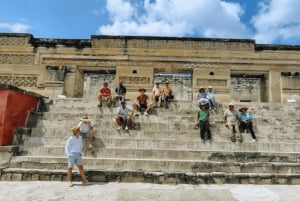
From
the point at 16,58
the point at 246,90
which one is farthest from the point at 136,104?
the point at 246,90

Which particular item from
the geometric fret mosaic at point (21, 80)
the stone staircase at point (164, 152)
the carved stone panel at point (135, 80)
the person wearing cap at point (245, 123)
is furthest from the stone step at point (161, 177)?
the geometric fret mosaic at point (21, 80)

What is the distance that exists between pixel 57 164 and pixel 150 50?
383 inches

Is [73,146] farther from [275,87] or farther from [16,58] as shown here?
[275,87]

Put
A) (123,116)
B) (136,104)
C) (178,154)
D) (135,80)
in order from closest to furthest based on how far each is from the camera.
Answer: (178,154) → (123,116) → (136,104) → (135,80)

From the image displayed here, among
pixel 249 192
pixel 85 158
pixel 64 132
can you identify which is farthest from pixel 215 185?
pixel 64 132

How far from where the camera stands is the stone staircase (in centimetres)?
584

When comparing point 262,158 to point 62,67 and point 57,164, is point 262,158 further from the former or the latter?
point 62,67

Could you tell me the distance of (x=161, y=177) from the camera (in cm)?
578

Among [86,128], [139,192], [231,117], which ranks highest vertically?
[231,117]

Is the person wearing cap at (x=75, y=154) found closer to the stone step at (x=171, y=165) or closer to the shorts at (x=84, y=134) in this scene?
the stone step at (x=171, y=165)

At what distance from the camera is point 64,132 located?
7859mm

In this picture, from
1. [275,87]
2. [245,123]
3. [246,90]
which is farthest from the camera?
[246,90]

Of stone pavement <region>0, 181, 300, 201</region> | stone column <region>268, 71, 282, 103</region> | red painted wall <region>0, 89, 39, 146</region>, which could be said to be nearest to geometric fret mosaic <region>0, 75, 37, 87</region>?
red painted wall <region>0, 89, 39, 146</region>

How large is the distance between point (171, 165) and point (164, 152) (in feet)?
1.74
